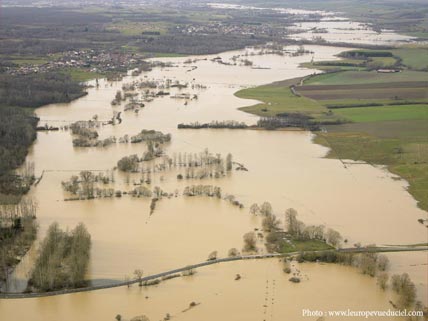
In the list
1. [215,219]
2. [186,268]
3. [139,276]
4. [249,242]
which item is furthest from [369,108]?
[139,276]

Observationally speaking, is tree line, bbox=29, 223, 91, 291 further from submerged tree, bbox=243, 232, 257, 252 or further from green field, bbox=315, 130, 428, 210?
green field, bbox=315, 130, 428, 210

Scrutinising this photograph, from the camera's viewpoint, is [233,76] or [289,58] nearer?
[233,76]

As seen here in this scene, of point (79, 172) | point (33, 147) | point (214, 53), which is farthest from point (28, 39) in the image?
point (79, 172)

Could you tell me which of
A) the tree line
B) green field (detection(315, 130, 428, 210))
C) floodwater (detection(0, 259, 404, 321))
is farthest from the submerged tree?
green field (detection(315, 130, 428, 210))

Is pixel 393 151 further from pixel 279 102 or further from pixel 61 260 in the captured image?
A: pixel 61 260

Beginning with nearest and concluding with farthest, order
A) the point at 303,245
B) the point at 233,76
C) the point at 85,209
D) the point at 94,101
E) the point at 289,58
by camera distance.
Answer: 1. the point at 303,245
2. the point at 85,209
3. the point at 94,101
4. the point at 233,76
5. the point at 289,58

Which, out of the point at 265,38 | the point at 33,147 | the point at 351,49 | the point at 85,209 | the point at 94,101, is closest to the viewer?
the point at 85,209

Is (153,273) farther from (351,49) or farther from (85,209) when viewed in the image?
(351,49)
